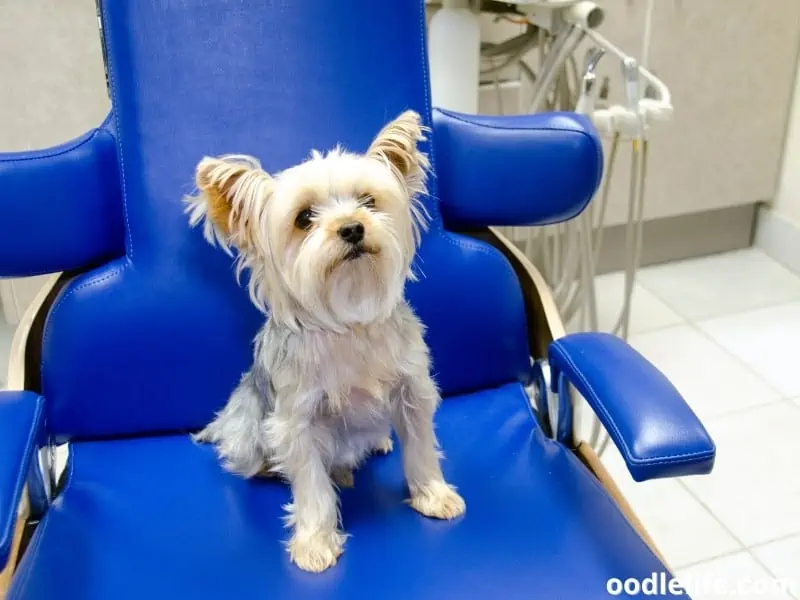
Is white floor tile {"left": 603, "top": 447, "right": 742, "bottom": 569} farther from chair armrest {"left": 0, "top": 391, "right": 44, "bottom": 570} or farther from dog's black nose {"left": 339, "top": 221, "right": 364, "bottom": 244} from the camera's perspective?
chair armrest {"left": 0, "top": 391, "right": 44, "bottom": 570}

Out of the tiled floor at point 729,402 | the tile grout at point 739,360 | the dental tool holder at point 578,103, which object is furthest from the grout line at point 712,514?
the tile grout at point 739,360

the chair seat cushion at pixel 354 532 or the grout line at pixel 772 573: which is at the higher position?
the chair seat cushion at pixel 354 532

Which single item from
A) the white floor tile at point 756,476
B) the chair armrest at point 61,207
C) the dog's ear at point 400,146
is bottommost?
the white floor tile at point 756,476

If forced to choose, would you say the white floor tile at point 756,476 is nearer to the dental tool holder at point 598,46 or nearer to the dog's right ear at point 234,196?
the dental tool holder at point 598,46

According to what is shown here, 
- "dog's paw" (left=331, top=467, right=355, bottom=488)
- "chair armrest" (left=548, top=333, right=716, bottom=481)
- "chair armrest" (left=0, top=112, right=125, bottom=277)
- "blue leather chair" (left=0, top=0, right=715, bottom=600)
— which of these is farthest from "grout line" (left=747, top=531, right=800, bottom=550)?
"chair armrest" (left=0, top=112, right=125, bottom=277)

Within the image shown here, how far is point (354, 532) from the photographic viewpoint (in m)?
1.11

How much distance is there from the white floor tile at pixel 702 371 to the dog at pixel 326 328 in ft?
3.47

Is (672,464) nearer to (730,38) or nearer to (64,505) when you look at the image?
(64,505)

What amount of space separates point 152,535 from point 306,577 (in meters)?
0.22

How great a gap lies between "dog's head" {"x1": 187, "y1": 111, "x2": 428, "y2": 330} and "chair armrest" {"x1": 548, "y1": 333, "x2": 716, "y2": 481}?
250 mm

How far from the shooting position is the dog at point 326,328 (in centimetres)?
99

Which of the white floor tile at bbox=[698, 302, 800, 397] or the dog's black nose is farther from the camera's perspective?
the white floor tile at bbox=[698, 302, 800, 397]

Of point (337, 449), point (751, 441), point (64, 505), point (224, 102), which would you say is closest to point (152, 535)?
point (64, 505)

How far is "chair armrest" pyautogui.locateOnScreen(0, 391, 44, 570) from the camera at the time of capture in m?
0.86
